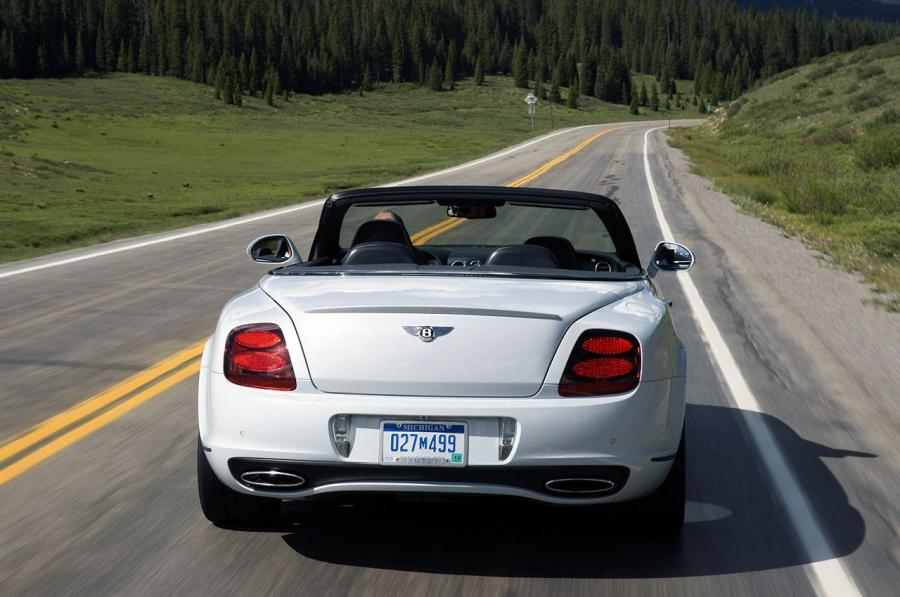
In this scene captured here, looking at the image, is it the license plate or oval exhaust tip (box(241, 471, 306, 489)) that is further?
oval exhaust tip (box(241, 471, 306, 489))

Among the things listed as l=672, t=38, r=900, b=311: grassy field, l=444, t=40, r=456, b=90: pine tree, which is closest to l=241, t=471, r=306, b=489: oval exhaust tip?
l=672, t=38, r=900, b=311: grassy field

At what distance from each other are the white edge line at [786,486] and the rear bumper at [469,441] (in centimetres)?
78

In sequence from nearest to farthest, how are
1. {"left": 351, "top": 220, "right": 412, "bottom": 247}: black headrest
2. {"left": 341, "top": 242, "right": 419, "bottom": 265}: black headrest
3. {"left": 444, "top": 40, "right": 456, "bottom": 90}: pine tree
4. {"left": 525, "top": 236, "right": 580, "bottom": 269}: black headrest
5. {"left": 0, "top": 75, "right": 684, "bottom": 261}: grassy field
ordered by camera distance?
{"left": 341, "top": 242, "right": 419, "bottom": 265}: black headrest, {"left": 525, "top": 236, "right": 580, "bottom": 269}: black headrest, {"left": 351, "top": 220, "right": 412, "bottom": 247}: black headrest, {"left": 0, "top": 75, "right": 684, "bottom": 261}: grassy field, {"left": 444, "top": 40, "right": 456, "bottom": 90}: pine tree

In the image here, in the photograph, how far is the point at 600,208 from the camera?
5.60 meters

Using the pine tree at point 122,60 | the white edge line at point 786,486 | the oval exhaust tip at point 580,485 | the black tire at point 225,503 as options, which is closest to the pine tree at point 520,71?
the pine tree at point 122,60

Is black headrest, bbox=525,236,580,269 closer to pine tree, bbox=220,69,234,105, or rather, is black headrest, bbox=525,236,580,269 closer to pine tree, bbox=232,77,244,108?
pine tree, bbox=232,77,244,108

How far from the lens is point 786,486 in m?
5.34

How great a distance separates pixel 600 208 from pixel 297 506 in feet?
6.64

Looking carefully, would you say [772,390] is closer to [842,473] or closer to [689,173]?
[842,473]

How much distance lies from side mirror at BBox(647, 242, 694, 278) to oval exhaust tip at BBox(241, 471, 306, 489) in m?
2.54

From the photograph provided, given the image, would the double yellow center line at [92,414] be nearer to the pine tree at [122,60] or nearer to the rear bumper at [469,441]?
Answer: the rear bumper at [469,441]

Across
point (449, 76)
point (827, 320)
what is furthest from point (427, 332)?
point (449, 76)

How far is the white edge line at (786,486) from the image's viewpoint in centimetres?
416

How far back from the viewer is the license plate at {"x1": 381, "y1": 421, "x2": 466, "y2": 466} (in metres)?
3.96
